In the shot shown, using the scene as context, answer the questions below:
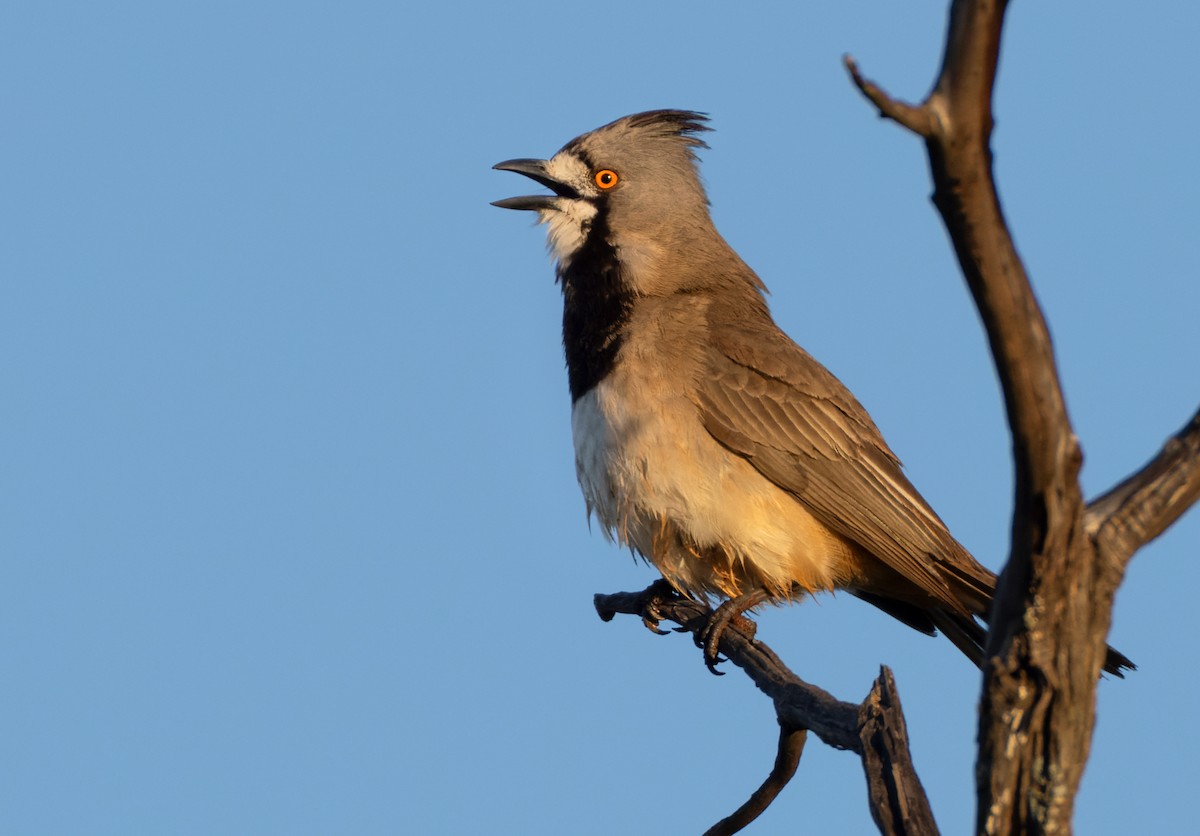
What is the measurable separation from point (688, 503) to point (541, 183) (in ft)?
8.28

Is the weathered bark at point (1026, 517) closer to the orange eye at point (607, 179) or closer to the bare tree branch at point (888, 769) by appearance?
the bare tree branch at point (888, 769)

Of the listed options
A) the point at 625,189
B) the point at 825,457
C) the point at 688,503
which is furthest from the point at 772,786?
the point at 625,189

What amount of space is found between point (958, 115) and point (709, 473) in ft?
13.4

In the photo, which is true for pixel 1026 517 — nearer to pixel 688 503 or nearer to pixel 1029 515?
pixel 1029 515

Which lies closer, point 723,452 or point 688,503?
point 688,503

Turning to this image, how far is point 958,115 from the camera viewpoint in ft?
9.45

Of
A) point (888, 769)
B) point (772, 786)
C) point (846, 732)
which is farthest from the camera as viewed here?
point (772, 786)

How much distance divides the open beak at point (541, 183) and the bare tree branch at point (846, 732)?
268 centimetres

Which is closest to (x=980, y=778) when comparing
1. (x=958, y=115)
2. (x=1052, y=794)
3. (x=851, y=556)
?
(x=1052, y=794)

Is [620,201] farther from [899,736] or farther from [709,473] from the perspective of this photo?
[899,736]

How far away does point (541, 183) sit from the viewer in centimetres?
826

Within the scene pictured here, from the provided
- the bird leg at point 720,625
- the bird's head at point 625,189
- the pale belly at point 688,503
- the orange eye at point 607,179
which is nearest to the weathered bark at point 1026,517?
the bird leg at point 720,625

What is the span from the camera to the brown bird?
6.83 metres

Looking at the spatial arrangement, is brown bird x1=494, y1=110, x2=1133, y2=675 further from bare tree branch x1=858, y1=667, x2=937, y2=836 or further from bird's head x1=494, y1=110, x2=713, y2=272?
bare tree branch x1=858, y1=667, x2=937, y2=836
